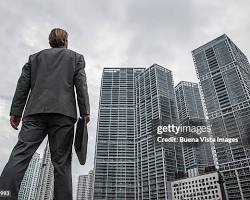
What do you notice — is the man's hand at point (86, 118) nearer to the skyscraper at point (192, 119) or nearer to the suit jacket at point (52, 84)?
the suit jacket at point (52, 84)

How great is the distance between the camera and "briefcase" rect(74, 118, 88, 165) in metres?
2.73

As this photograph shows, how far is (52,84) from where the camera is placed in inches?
112

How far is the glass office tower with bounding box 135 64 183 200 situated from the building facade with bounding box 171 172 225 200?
471 cm

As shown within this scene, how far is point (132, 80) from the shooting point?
174 meters

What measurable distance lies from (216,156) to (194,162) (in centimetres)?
2621

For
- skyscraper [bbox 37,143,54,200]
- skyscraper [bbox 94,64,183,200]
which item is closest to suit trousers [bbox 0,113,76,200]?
skyscraper [bbox 94,64,183,200]

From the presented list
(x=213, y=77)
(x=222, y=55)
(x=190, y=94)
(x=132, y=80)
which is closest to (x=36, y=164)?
(x=132, y=80)

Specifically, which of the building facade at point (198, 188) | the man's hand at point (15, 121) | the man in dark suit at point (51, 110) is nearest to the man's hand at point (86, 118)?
the man in dark suit at point (51, 110)

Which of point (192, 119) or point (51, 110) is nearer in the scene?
point (51, 110)

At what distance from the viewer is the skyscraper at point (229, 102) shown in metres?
119

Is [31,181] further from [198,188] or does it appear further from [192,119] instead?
[192,119]

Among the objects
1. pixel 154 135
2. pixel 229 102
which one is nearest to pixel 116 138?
pixel 154 135

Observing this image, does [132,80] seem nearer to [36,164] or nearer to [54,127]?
[36,164]

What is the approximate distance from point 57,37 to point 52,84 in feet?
2.45
